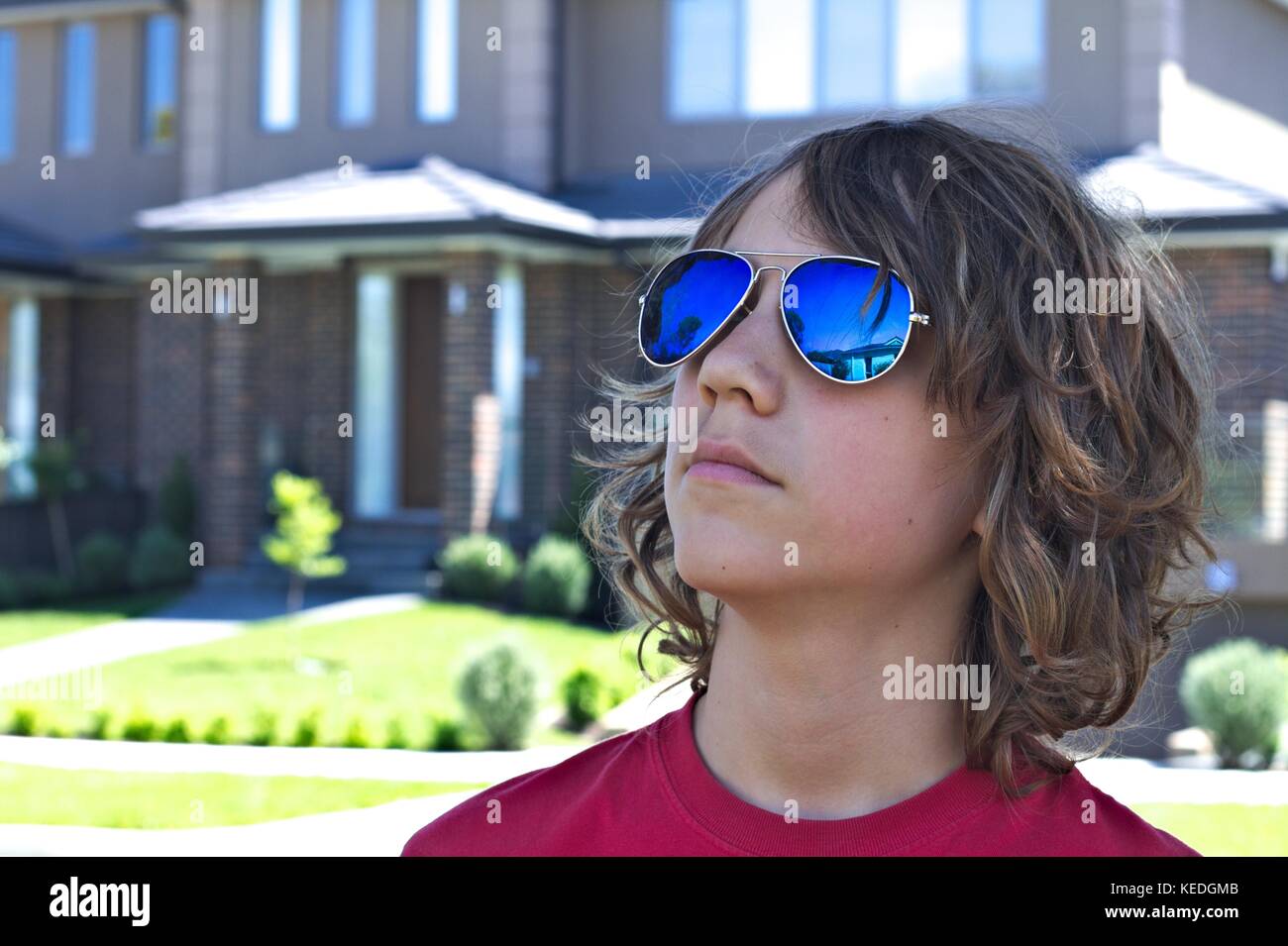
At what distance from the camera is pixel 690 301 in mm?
2014

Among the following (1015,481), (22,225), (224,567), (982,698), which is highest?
(22,225)

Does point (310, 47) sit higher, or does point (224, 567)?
point (310, 47)

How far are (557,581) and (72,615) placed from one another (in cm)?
498

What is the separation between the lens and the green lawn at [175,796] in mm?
6828

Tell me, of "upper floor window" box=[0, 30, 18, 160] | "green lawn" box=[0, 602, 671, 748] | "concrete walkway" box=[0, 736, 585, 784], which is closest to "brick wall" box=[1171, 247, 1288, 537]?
"green lawn" box=[0, 602, 671, 748]

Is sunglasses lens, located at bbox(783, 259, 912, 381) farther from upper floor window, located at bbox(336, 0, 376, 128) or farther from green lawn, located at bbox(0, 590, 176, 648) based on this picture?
upper floor window, located at bbox(336, 0, 376, 128)

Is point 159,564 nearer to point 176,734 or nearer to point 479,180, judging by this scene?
point 479,180

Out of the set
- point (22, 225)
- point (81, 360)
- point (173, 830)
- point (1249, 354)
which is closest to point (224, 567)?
point (81, 360)

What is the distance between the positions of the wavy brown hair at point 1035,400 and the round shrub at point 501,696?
6792 mm

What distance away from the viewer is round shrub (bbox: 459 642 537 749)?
862 cm

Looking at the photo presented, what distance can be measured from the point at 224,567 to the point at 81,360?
225 inches

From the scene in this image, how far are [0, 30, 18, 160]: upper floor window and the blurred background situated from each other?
9 cm
